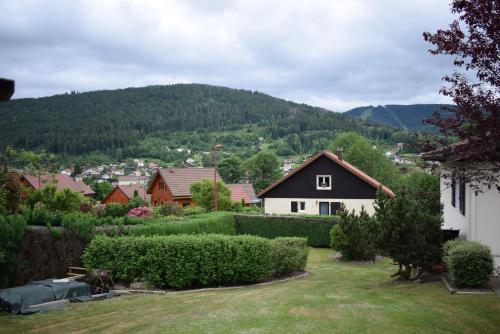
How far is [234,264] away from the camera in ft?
56.9

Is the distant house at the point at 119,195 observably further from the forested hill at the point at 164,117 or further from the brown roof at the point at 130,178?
the forested hill at the point at 164,117

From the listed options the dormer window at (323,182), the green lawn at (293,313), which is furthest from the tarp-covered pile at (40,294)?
the dormer window at (323,182)

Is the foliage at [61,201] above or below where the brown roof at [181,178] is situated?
below

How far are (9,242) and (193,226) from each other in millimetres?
12269

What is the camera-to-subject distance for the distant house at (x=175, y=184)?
197 ft

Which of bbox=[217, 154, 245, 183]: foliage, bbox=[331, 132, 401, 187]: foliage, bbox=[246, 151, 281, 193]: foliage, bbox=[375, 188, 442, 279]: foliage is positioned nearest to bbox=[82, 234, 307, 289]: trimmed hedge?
bbox=[375, 188, 442, 279]: foliage

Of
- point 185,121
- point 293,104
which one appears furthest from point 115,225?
point 293,104

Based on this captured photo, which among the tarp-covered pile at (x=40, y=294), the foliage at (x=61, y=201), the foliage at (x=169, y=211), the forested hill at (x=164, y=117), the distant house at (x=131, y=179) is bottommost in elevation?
the tarp-covered pile at (x=40, y=294)

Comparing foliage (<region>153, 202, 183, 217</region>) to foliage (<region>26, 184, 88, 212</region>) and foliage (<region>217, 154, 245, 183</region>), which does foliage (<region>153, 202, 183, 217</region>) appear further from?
foliage (<region>217, 154, 245, 183</region>)

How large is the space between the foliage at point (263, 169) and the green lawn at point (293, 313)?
292ft

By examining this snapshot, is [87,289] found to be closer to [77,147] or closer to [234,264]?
[234,264]

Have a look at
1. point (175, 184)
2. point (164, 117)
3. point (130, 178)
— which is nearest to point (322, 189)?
point (175, 184)

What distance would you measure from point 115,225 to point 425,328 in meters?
14.7

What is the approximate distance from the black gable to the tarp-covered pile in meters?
29.7
